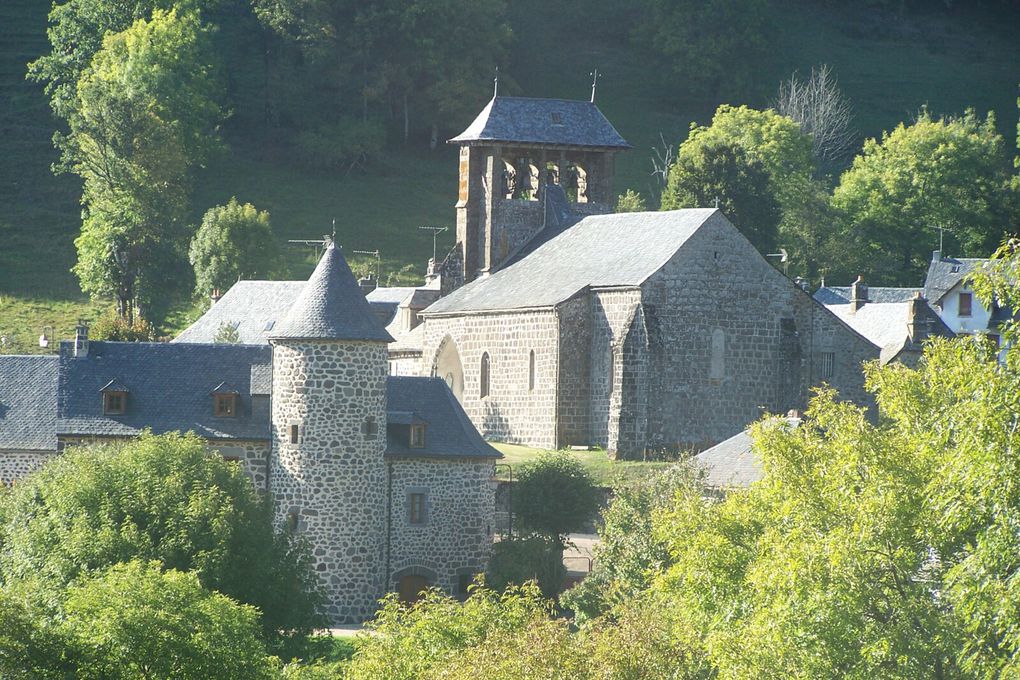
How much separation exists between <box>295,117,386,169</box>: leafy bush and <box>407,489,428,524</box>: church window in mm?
54467

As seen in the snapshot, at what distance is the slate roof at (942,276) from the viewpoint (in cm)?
8144

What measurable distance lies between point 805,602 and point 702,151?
5599 centimetres

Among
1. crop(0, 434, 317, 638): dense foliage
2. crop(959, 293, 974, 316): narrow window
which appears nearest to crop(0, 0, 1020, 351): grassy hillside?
crop(959, 293, 974, 316): narrow window

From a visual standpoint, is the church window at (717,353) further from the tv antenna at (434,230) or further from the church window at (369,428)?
the tv antenna at (434,230)

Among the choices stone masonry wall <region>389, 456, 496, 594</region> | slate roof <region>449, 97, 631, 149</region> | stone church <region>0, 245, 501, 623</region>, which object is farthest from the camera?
slate roof <region>449, 97, 631, 149</region>

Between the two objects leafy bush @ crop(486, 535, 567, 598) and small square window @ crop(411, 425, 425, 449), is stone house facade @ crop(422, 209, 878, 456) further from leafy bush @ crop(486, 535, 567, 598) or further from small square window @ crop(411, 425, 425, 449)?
leafy bush @ crop(486, 535, 567, 598)

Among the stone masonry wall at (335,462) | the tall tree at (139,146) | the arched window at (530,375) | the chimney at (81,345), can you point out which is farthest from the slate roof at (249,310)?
the stone masonry wall at (335,462)

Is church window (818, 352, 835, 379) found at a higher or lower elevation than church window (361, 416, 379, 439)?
higher

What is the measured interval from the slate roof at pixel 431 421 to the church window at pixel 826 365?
1492 cm

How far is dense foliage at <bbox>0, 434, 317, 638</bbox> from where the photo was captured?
3862 cm

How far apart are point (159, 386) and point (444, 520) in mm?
8175

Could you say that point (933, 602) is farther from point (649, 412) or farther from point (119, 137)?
point (119, 137)

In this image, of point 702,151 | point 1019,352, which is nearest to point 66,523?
point 1019,352

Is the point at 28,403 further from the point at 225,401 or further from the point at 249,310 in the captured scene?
the point at 249,310
